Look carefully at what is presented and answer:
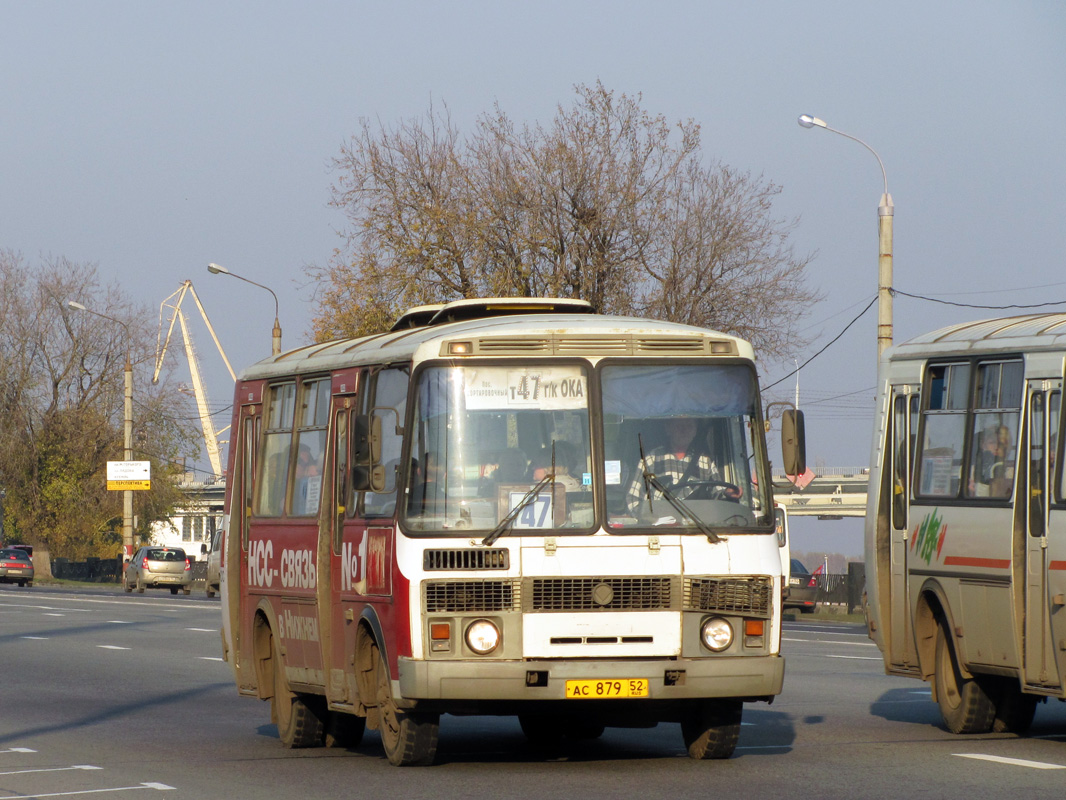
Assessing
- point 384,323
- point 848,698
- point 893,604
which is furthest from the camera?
point 384,323

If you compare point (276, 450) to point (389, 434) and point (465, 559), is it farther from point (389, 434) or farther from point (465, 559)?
point (465, 559)

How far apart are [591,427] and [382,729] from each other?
89.9 inches

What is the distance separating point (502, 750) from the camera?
1210 centimetres

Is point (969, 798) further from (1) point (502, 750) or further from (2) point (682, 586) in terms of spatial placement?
(1) point (502, 750)

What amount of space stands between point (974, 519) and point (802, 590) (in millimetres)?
28354

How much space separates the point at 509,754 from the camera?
1181 cm

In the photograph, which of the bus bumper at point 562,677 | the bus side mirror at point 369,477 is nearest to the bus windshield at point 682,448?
the bus bumper at point 562,677

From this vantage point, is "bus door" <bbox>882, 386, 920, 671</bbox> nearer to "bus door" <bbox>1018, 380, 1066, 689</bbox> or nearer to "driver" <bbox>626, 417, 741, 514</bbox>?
"bus door" <bbox>1018, 380, 1066, 689</bbox>

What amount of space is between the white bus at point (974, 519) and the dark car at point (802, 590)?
1039 inches

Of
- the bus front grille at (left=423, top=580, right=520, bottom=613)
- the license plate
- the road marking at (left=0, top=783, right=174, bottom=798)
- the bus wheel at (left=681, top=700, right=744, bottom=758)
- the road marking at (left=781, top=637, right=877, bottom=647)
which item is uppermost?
the bus front grille at (left=423, top=580, right=520, bottom=613)

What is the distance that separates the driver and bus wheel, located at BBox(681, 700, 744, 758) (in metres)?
1.31

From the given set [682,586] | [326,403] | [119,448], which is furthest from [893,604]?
[119,448]

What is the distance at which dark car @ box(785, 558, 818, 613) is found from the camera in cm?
4003

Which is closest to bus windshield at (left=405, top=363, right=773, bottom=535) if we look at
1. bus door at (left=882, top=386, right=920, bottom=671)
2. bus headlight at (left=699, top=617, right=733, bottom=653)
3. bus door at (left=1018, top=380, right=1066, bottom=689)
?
bus headlight at (left=699, top=617, right=733, bottom=653)
